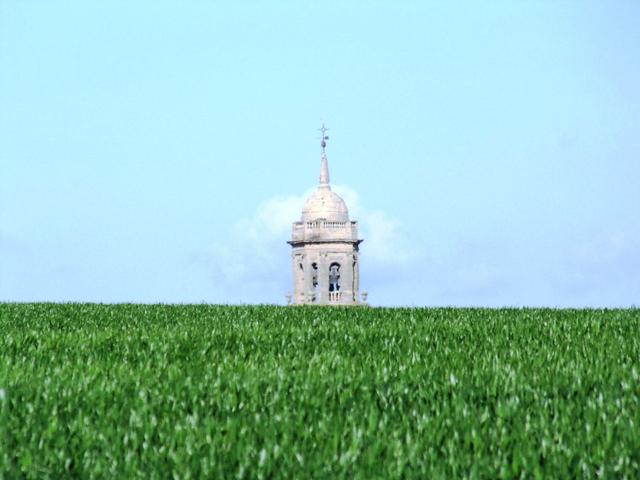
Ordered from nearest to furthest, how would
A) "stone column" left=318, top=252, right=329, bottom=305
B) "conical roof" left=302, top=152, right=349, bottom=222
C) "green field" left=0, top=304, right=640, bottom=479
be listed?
"green field" left=0, top=304, right=640, bottom=479 < "stone column" left=318, top=252, right=329, bottom=305 < "conical roof" left=302, top=152, right=349, bottom=222

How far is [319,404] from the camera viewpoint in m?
9.57

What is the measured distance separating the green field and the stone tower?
62234 mm

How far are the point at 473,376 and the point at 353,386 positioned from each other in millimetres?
1755

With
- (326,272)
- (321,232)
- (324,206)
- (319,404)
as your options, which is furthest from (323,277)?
(319,404)

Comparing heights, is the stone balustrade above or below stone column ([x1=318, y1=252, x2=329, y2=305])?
above

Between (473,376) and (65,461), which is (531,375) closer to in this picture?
(473,376)

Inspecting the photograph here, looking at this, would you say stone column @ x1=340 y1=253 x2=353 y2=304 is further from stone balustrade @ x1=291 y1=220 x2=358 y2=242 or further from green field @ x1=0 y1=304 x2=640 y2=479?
green field @ x1=0 y1=304 x2=640 y2=479

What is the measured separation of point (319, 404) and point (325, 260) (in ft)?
229

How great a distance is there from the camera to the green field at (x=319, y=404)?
7.48 metres

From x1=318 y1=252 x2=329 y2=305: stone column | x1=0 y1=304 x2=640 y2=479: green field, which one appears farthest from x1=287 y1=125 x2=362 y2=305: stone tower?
x1=0 y1=304 x2=640 y2=479: green field

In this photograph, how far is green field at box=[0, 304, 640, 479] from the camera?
24.6ft

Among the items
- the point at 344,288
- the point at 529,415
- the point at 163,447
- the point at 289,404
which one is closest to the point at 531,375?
the point at 529,415

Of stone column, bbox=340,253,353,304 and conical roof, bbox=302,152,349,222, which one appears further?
conical roof, bbox=302,152,349,222

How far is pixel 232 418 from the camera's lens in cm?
894
